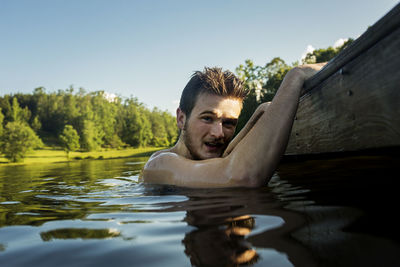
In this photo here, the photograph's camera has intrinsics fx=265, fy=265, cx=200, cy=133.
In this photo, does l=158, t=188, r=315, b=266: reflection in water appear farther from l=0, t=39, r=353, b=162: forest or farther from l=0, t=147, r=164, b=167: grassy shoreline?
l=0, t=147, r=164, b=167: grassy shoreline

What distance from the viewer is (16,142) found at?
5494cm

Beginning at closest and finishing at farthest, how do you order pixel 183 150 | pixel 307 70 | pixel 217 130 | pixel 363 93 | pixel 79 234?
pixel 79 234, pixel 363 93, pixel 307 70, pixel 217 130, pixel 183 150

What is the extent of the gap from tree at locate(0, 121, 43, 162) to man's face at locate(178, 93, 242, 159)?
5852 cm

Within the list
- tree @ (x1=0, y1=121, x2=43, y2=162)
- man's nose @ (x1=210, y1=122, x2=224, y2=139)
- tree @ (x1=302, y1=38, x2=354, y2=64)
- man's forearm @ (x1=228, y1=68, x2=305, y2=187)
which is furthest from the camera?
tree @ (x1=0, y1=121, x2=43, y2=162)

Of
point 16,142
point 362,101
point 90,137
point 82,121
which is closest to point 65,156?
point 16,142

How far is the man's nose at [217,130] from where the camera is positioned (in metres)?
3.12

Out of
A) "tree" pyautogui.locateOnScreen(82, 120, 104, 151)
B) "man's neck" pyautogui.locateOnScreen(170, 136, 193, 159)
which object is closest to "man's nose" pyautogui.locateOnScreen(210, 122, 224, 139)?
"man's neck" pyautogui.locateOnScreen(170, 136, 193, 159)

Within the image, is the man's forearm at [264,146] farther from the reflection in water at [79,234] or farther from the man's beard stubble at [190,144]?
the man's beard stubble at [190,144]

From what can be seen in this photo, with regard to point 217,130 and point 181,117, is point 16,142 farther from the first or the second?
point 217,130

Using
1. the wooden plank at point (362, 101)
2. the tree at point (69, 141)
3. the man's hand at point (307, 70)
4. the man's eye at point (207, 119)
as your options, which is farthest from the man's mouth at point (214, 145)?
the tree at point (69, 141)

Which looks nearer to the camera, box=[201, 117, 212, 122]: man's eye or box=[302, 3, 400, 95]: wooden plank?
box=[302, 3, 400, 95]: wooden plank

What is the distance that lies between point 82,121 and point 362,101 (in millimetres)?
A: 92094

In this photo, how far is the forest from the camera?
4135cm

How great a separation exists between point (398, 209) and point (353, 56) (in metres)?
1.09
